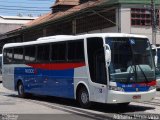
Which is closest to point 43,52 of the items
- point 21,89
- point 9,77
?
point 21,89

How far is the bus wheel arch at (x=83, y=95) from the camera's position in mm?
17333

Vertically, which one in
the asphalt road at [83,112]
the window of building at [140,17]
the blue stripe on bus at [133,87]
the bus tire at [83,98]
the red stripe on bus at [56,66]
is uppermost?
the window of building at [140,17]

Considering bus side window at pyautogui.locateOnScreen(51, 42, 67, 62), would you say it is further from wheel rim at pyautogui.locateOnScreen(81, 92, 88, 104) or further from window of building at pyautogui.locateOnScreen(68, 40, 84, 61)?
wheel rim at pyautogui.locateOnScreen(81, 92, 88, 104)

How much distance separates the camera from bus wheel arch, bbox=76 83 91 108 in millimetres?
17333

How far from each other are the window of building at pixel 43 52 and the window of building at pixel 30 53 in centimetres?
61

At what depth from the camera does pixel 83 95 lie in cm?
1766

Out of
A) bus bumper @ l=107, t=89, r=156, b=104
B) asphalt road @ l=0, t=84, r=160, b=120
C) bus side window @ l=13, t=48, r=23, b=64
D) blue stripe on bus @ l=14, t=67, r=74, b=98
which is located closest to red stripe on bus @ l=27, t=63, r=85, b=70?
blue stripe on bus @ l=14, t=67, r=74, b=98

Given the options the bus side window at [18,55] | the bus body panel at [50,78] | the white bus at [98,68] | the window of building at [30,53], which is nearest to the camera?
the white bus at [98,68]

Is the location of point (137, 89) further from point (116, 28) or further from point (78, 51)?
point (116, 28)

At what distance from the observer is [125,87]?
15789 millimetres

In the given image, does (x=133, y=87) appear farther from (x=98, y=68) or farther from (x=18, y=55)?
(x=18, y=55)

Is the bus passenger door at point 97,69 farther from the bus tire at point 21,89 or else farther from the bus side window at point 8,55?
the bus side window at point 8,55

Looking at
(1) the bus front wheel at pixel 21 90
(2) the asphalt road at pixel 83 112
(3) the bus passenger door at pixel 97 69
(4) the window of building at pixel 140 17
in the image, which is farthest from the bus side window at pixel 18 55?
(4) the window of building at pixel 140 17

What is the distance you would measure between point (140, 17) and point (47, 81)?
29059mm
